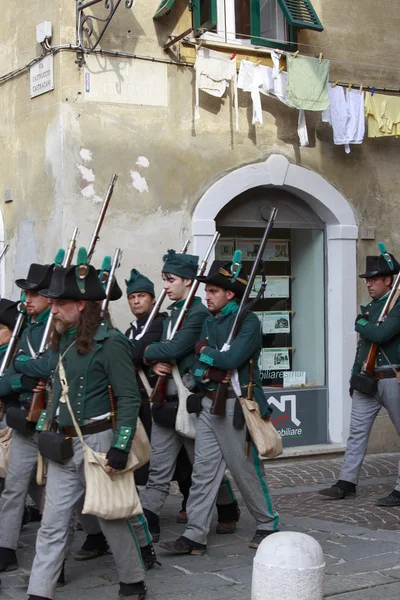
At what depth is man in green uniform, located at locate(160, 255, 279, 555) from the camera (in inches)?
263

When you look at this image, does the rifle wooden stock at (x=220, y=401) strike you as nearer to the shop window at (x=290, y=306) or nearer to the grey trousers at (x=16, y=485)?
the grey trousers at (x=16, y=485)

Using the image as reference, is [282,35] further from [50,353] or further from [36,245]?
[50,353]

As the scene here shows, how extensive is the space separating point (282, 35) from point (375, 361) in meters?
4.49

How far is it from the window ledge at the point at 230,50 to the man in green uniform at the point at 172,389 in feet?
11.8

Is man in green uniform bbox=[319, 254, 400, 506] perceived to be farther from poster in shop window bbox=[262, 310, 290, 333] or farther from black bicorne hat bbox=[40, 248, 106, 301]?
black bicorne hat bbox=[40, 248, 106, 301]

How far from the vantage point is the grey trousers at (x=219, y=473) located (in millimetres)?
6703

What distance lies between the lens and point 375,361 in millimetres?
8492

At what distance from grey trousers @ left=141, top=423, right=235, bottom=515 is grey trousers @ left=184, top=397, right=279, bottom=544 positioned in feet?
0.90

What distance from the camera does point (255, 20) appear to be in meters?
10.9

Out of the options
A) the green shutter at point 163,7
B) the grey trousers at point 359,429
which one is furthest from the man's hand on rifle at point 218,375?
the green shutter at point 163,7

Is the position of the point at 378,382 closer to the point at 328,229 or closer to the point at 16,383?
the point at 328,229

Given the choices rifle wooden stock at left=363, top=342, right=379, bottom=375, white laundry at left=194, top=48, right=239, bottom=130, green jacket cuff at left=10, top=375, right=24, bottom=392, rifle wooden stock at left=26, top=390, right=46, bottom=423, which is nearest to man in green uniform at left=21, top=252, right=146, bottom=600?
rifle wooden stock at left=26, top=390, right=46, bottom=423

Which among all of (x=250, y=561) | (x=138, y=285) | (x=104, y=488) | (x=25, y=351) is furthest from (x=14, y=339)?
(x=250, y=561)

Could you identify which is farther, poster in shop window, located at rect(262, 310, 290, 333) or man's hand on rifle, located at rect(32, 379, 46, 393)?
poster in shop window, located at rect(262, 310, 290, 333)
